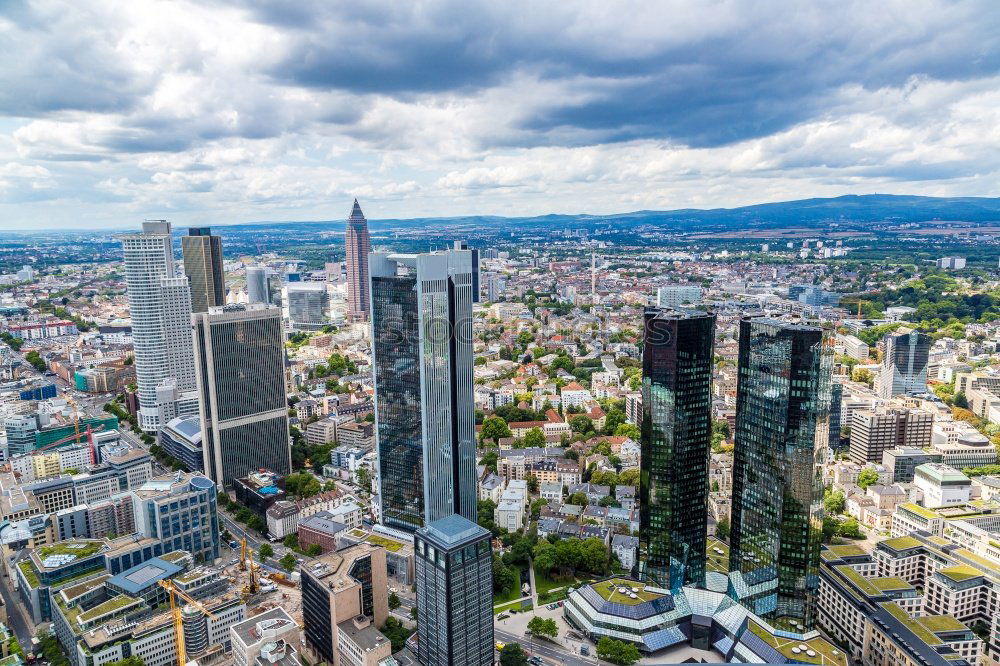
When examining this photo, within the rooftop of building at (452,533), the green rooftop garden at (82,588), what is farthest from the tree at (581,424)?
the green rooftop garden at (82,588)

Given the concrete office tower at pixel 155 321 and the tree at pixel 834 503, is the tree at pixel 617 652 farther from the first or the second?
the concrete office tower at pixel 155 321

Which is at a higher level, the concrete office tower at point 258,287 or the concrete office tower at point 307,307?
the concrete office tower at point 258,287

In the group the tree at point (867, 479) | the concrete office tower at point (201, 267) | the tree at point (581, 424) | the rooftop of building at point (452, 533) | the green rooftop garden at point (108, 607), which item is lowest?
the tree at point (867, 479)

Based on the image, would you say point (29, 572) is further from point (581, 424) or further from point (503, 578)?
point (581, 424)

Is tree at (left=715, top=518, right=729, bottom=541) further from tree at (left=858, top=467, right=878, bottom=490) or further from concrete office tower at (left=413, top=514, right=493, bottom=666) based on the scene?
concrete office tower at (left=413, top=514, right=493, bottom=666)

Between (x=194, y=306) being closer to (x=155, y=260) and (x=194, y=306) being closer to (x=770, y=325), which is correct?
(x=155, y=260)

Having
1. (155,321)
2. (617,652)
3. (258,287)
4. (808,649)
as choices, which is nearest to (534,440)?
(617,652)
